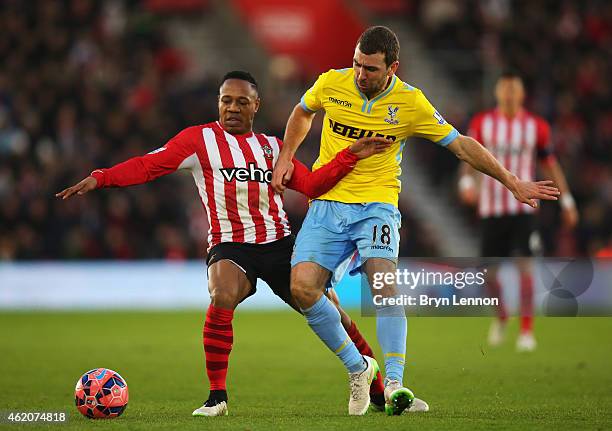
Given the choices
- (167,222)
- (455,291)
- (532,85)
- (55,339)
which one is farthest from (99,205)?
(455,291)

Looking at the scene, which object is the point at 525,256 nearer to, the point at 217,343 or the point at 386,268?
the point at 386,268

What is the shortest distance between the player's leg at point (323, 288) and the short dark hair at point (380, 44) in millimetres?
926

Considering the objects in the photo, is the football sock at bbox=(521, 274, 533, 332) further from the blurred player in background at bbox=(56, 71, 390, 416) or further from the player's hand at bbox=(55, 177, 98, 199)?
the player's hand at bbox=(55, 177, 98, 199)

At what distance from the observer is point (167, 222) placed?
56.1ft

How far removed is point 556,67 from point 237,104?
46.4ft

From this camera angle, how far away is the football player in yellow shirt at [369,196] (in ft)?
21.0

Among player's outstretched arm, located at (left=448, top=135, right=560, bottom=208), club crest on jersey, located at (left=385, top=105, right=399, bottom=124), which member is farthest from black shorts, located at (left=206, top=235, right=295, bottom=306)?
player's outstretched arm, located at (left=448, top=135, right=560, bottom=208)

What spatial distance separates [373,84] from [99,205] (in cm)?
1100

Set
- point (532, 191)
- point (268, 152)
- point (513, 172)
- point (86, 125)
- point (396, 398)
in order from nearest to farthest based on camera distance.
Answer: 1. point (396, 398)
2. point (532, 191)
3. point (268, 152)
4. point (513, 172)
5. point (86, 125)

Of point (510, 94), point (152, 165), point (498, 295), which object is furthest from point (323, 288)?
point (510, 94)

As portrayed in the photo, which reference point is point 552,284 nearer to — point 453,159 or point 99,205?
point 99,205

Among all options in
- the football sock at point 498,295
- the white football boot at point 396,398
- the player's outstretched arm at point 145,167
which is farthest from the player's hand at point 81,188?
the football sock at point 498,295

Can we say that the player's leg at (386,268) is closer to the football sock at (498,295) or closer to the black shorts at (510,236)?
the football sock at (498,295)

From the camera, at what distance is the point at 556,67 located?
2017 centimetres
